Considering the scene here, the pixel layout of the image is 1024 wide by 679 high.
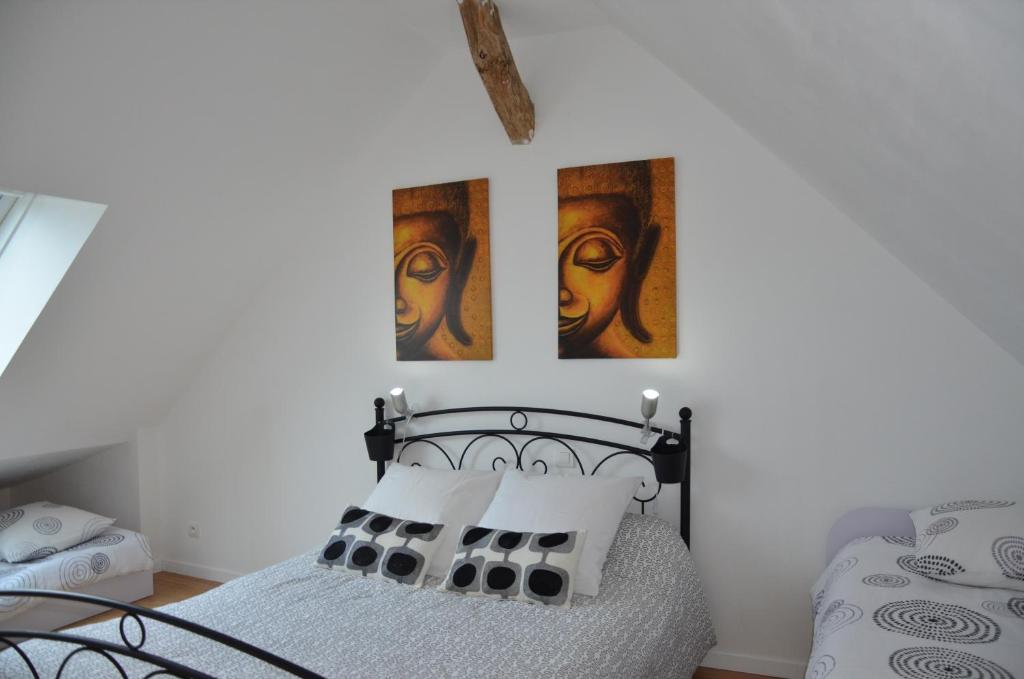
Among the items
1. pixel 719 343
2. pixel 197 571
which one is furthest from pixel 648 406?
pixel 197 571

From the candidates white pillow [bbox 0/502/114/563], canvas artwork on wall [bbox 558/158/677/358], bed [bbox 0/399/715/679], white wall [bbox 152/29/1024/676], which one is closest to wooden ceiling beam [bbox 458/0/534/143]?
white wall [bbox 152/29/1024/676]

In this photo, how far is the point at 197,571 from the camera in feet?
14.5

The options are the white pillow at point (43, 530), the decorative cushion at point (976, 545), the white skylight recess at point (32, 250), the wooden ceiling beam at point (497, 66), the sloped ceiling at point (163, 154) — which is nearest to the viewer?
the decorative cushion at point (976, 545)

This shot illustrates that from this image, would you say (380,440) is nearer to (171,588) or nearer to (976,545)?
(171,588)

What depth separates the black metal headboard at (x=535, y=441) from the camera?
3002 millimetres

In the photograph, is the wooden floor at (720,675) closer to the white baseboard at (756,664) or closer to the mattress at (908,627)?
the white baseboard at (756,664)

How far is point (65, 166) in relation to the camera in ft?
9.09

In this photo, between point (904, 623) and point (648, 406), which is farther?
point (648, 406)

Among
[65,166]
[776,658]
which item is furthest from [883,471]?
[65,166]

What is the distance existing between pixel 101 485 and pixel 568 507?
3.23 metres

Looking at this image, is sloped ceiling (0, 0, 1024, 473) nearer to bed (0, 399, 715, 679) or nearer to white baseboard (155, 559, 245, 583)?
white baseboard (155, 559, 245, 583)

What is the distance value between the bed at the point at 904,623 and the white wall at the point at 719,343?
380 mm

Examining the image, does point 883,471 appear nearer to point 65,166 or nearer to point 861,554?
point 861,554

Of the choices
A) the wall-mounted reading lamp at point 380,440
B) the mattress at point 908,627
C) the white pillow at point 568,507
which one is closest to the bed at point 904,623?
the mattress at point 908,627
